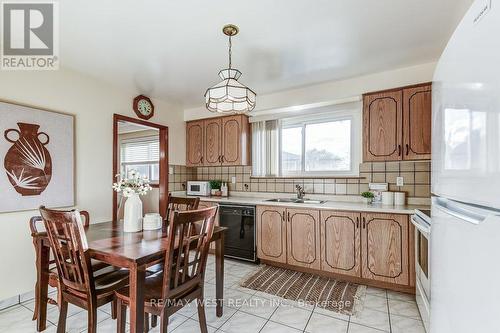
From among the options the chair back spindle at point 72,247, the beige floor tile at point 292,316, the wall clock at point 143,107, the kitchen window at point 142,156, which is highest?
the wall clock at point 143,107

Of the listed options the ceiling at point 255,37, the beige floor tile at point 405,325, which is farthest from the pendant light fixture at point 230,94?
the beige floor tile at point 405,325

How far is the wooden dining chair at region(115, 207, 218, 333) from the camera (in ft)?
4.65

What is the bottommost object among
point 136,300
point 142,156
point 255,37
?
point 136,300

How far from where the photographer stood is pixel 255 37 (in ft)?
6.67

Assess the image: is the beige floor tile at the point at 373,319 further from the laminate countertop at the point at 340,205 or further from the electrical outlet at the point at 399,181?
the electrical outlet at the point at 399,181

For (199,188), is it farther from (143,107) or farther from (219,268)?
(219,268)

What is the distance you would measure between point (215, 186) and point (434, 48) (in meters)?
3.23

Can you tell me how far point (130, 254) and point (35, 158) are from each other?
1.78 m

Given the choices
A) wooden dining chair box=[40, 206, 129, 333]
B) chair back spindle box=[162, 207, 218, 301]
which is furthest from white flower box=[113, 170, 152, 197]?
chair back spindle box=[162, 207, 218, 301]

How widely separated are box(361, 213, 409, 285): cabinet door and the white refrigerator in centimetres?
145

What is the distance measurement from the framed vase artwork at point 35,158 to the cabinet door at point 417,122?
3553 mm

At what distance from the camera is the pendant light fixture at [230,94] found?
177 centimetres

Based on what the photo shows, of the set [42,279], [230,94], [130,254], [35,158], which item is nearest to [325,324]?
[130,254]

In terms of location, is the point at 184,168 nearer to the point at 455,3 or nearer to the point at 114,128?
the point at 114,128
